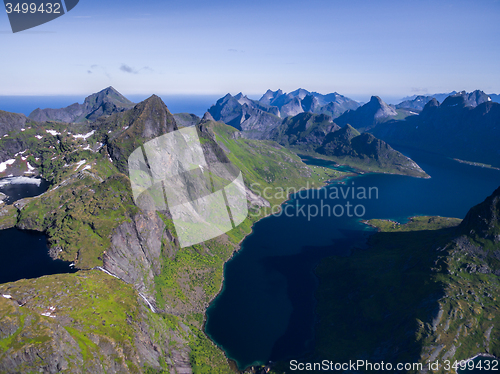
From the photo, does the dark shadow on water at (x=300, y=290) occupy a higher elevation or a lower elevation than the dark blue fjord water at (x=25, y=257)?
lower

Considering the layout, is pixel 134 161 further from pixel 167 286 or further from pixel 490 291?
pixel 490 291

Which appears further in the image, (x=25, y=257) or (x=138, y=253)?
(x=138, y=253)

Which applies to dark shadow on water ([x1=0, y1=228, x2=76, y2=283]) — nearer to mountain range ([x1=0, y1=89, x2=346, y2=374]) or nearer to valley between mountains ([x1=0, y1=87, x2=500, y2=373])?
mountain range ([x1=0, y1=89, x2=346, y2=374])

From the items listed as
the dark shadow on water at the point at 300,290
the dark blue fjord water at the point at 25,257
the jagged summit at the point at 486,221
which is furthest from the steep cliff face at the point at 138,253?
the jagged summit at the point at 486,221

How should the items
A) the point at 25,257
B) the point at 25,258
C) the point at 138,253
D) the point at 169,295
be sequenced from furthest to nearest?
the point at 169,295
the point at 138,253
the point at 25,257
the point at 25,258

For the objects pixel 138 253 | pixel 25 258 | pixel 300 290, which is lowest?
pixel 300 290

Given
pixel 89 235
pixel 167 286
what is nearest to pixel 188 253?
pixel 167 286

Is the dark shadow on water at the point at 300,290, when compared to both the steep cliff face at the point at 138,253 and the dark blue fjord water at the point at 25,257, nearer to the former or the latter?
the steep cliff face at the point at 138,253

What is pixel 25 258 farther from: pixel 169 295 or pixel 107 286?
pixel 169 295

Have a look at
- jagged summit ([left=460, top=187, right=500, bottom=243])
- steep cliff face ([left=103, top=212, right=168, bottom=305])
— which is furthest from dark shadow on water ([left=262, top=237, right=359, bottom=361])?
jagged summit ([left=460, top=187, right=500, bottom=243])

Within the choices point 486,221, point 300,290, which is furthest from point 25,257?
point 486,221

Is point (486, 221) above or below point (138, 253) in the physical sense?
below

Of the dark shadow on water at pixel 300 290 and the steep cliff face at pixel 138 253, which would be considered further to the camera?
the dark shadow on water at pixel 300 290
